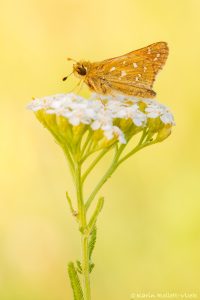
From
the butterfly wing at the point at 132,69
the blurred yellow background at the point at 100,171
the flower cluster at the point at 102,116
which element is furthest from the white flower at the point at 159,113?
the blurred yellow background at the point at 100,171

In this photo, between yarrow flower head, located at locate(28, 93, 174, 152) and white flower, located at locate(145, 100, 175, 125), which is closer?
yarrow flower head, located at locate(28, 93, 174, 152)

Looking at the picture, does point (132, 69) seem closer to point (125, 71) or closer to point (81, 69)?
point (125, 71)

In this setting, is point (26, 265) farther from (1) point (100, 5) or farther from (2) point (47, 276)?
(1) point (100, 5)

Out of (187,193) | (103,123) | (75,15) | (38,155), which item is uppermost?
(75,15)

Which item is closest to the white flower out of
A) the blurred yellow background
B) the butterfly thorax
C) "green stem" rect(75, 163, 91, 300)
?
"green stem" rect(75, 163, 91, 300)

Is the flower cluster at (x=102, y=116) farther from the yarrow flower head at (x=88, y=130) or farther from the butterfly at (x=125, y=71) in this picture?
the butterfly at (x=125, y=71)

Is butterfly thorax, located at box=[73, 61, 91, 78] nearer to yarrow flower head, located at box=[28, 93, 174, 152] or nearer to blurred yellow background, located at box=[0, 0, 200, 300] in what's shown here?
yarrow flower head, located at box=[28, 93, 174, 152]

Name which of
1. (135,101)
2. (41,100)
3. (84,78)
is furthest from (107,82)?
(41,100)
